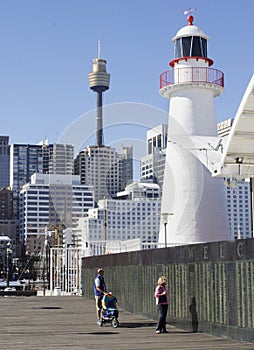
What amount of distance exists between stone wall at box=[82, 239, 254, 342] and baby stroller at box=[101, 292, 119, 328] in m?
1.34

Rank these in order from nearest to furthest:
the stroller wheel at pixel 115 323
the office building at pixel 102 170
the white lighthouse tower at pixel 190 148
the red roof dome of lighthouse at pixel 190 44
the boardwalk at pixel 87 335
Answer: the boardwalk at pixel 87 335 < the stroller wheel at pixel 115 323 < the white lighthouse tower at pixel 190 148 < the red roof dome of lighthouse at pixel 190 44 < the office building at pixel 102 170

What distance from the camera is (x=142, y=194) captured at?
3428 cm

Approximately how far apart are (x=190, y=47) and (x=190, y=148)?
4.56 m

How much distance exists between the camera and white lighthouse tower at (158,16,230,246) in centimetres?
2697

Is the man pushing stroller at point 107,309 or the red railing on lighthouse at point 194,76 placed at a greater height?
the red railing on lighthouse at point 194,76

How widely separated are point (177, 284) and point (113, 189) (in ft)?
56.6

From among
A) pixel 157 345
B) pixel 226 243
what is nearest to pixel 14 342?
pixel 157 345

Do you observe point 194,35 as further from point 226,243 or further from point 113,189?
point 226,243

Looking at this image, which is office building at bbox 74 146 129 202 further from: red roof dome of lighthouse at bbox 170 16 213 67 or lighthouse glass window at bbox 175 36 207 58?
lighthouse glass window at bbox 175 36 207 58

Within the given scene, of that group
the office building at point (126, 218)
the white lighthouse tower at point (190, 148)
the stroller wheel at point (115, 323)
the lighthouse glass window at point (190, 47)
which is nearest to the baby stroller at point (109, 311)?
the stroller wheel at point (115, 323)

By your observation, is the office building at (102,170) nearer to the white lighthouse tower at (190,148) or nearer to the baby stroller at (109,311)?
the white lighthouse tower at (190,148)

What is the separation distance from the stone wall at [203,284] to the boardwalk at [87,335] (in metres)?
0.30

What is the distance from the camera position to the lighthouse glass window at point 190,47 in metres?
28.7

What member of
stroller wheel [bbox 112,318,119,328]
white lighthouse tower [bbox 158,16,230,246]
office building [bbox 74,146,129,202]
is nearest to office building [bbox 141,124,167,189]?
office building [bbox 74,146,129,202]
